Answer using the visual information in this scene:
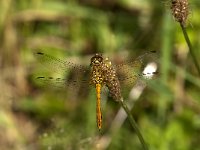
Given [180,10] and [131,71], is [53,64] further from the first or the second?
[180,10]

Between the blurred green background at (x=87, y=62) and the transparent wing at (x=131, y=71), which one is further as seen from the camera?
the blurred green background at (x=87, y=62)

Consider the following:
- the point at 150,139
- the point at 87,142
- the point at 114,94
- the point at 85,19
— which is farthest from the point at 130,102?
the point at 114,94

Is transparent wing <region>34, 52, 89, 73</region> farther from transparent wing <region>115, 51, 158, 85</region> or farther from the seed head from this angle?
the seed head

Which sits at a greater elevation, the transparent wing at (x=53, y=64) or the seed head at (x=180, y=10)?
the seed head at (x=180, y=10)

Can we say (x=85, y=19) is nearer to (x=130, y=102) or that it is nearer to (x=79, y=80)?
(x=130, y=102)

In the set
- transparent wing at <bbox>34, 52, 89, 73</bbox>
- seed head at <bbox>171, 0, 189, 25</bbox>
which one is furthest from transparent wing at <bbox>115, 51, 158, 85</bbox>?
seed head at <bbox>171, 0, 189, 25</bbox>

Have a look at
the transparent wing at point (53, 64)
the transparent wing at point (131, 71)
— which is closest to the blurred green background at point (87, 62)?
the transparent wing at point (53, 64)

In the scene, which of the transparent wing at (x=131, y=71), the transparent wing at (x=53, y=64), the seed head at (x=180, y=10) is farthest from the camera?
the transparent wing at (x=53, y=64)

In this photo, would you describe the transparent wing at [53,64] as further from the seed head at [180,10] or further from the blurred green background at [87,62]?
the seed head at [180,10]
